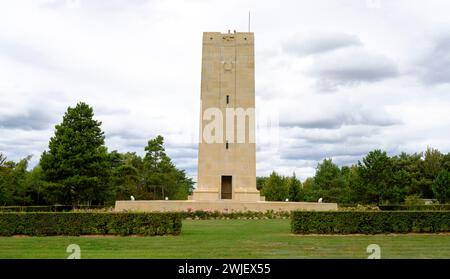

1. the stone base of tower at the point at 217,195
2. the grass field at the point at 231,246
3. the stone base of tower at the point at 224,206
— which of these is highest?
the stone base of tower at the point at 217,195

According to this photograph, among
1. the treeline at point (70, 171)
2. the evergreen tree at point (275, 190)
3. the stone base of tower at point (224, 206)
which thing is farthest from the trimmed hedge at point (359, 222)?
the evergreen tree at point (275, 190)

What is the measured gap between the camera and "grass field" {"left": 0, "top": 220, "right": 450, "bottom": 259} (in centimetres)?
1250

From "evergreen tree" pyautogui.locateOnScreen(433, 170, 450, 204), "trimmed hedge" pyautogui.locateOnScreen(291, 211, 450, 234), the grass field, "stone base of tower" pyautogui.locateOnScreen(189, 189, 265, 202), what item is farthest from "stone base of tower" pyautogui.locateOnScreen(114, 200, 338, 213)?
"evergreen tree" pyautogui.locateOnScreen(433, 170, 450, 204)

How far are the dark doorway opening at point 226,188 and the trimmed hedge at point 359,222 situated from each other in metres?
19.1

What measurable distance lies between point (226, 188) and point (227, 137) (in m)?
4.19

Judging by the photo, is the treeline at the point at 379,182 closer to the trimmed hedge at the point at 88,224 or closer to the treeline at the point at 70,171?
the treeline at the point at 70,171

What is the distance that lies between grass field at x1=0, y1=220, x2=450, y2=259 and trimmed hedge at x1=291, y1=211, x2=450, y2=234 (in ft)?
2.66

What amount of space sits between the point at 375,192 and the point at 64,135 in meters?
26.8

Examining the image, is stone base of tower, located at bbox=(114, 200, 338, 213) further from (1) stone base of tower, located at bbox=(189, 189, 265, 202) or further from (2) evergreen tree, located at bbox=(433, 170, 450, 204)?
(2) evergreen tree, located at bbox=(433, 170, 450, 204)

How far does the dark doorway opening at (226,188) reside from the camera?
1469 inches

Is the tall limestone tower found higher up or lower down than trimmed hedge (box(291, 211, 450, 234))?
higher up
